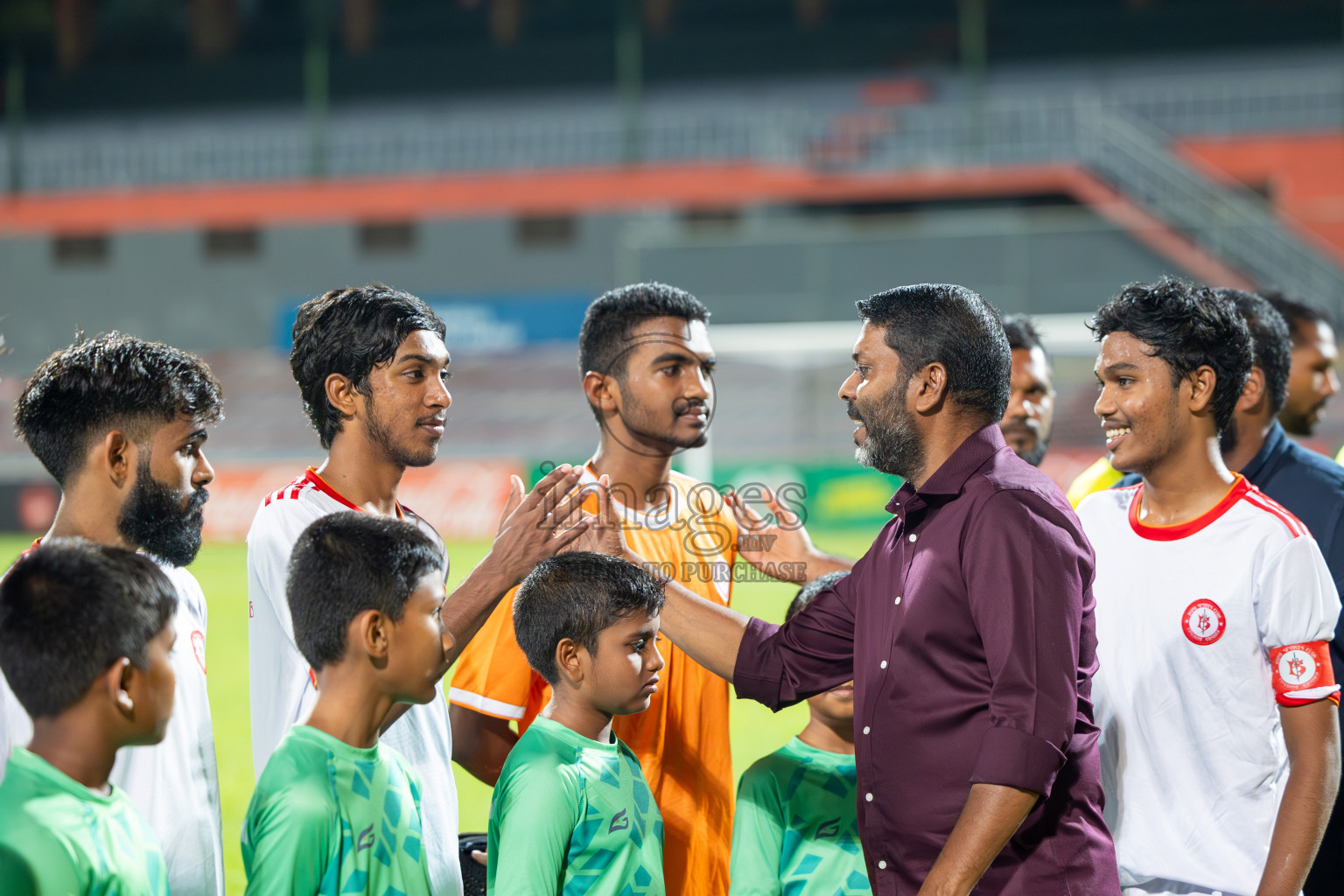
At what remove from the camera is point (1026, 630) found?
84.9 inches

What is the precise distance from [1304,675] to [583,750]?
149 centimetres

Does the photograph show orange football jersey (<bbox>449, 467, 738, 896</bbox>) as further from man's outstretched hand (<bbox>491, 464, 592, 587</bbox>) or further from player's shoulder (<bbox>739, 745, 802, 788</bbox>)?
man's outstretched hand (<bbox>491, 464, 592, 587</bbox>)

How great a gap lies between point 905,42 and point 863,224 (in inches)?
289

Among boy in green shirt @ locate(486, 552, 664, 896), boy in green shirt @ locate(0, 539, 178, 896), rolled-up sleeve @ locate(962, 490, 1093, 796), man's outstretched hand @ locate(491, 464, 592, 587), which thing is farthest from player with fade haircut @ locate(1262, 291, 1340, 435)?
boy in green shirt @ locate(0, 539, 178, 896)

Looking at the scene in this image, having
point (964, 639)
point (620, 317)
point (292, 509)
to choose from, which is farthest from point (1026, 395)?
point (292, 509)

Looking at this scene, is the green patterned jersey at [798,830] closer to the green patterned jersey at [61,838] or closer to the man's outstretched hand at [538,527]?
the man's outstretched hand at [538,527]

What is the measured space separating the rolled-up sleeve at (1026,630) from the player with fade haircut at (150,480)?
147 cm

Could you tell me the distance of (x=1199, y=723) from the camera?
264cm

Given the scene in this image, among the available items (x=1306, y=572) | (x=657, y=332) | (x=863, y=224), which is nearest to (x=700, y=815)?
(x=657, y=332)

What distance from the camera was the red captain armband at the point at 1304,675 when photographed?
99.8 inches

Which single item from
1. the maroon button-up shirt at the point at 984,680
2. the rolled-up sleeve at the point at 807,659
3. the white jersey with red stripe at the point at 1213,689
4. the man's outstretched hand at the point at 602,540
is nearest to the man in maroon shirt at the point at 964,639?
the maroon button-up shirt at the point at 984,680

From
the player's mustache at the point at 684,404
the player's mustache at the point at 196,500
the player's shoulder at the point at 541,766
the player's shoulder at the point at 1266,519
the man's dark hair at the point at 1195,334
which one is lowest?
the player's shoulder at the point at 541,766

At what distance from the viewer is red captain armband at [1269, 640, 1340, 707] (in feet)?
8.32

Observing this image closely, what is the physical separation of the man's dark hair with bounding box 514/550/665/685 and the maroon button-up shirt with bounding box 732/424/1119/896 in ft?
1.77
